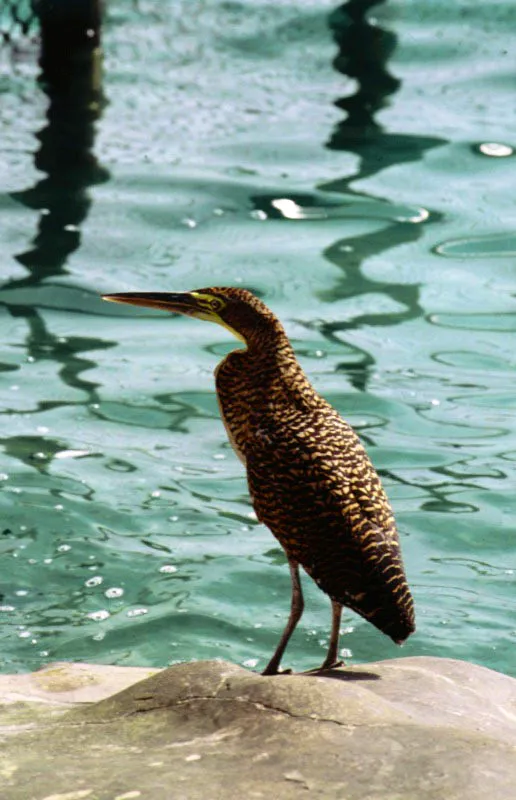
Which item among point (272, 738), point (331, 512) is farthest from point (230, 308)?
point (272, 738)

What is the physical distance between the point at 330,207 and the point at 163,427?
155 inches

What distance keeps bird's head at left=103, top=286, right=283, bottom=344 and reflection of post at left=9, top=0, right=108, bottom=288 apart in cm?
557

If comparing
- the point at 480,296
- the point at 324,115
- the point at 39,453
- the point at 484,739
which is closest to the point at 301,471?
the point at 484,739

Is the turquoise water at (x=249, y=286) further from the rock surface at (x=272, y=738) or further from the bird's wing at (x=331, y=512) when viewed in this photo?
the rock surface at (x=272, y=738)

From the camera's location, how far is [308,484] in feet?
17.0

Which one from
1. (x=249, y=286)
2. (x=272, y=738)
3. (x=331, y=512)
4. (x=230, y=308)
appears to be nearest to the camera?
(x=272, y=738)

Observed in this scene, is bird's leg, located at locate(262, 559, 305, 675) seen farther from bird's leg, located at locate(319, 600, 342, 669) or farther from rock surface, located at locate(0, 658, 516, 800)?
rock surface, located at locate(0, 658, 516, 800)

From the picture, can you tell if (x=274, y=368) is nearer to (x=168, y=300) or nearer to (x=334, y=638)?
(x=168, y=300)

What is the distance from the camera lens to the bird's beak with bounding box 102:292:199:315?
228 inches

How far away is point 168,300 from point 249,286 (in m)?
→ 5.42

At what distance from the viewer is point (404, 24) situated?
1697 centimetres

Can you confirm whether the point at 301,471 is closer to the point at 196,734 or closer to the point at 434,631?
the point at 196,734

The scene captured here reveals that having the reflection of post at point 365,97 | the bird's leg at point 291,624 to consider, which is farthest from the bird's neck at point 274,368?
the reflection of post at point 365,97

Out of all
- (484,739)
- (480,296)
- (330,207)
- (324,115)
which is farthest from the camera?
(324,115)
